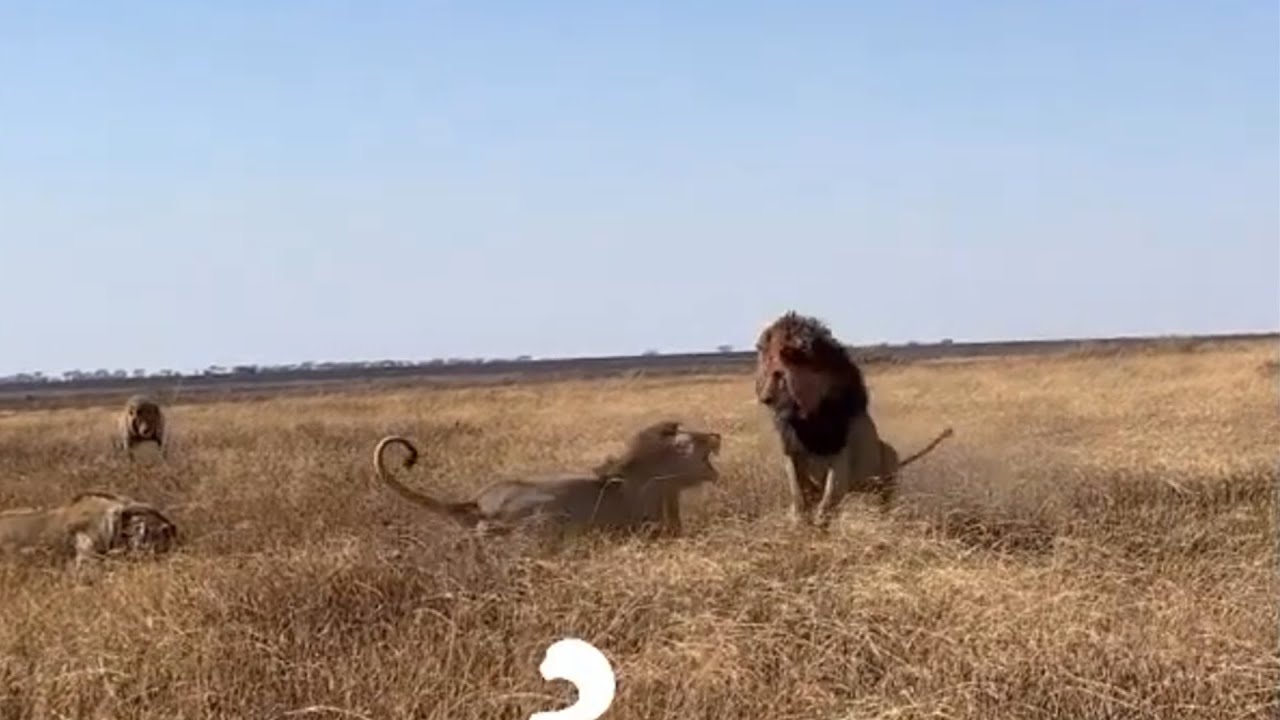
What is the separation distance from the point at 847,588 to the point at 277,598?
2.19m

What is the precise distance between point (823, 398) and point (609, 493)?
1.37m

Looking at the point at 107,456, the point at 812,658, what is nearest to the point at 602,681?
the point at 812,658

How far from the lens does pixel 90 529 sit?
12.2 m

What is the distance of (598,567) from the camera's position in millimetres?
7891

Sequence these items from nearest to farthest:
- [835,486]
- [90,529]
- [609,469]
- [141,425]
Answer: [835,486], [609,469], [90,529], [141,425]

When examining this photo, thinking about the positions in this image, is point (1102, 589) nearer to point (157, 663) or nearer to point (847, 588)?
point (847, 588)

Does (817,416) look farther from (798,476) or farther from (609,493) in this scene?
(609,493)

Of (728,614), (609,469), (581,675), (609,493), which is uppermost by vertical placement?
(609,469)

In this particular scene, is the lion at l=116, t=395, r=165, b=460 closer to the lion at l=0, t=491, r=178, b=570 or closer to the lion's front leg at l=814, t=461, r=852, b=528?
the lion at l=0, t=491, r=178, b=570

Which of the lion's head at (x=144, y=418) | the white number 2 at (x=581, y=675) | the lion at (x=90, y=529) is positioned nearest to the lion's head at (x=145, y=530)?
the lion at (x=90, y=529)

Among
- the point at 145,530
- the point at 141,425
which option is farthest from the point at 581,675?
the point at 141,425

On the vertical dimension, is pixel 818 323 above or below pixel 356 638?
above

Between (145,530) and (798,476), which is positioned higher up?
(798,476)

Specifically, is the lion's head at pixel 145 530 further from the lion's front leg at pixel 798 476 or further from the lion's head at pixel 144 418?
the lion's head at pixel 144 418
